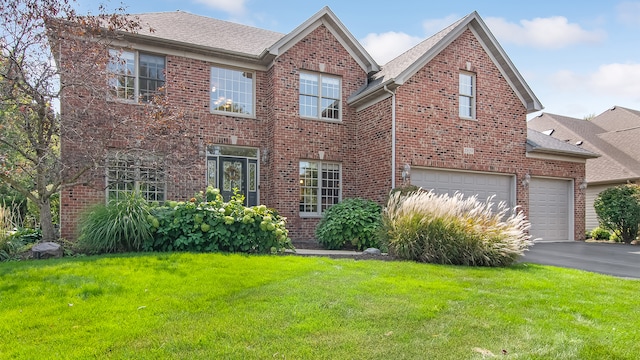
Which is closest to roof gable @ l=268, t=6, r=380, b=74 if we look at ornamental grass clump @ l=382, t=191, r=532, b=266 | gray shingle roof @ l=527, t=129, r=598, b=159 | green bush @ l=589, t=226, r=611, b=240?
gray shingle roof @ l=527, t=129, r=598, b=159

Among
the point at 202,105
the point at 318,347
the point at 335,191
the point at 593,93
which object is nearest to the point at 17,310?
the point at 318,347

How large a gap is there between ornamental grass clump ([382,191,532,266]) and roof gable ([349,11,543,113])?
479cm

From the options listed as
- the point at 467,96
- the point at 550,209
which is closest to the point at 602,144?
the point at 550,209

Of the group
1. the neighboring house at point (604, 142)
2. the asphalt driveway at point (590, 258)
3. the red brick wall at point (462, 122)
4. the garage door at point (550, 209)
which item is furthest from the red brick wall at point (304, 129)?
the neighboring house at point (604, 142)

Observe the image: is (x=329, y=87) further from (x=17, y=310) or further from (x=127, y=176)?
(x=17, y=310)

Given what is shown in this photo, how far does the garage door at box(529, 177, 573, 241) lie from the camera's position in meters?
14.9

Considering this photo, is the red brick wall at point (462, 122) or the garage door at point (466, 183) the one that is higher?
the red brick wall at point (462, 122)

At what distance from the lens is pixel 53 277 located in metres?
5.73

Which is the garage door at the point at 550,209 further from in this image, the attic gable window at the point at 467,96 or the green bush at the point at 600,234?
the attic gable window at the point at 467,96

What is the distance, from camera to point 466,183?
13.6 m

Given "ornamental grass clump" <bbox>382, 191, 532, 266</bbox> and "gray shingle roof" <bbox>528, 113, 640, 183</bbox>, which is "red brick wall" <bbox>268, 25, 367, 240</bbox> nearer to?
"ornamental grass clump" <bbox>382, 191, 532, 266</bbox>

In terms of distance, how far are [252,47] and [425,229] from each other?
817 cm

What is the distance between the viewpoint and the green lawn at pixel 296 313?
3652 millimetres

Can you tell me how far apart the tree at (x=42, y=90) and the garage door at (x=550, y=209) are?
1322 centimetres
